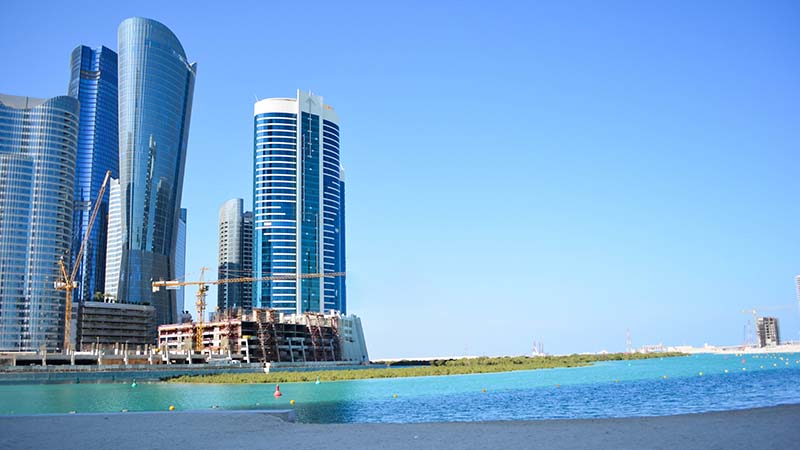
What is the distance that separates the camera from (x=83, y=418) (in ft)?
112

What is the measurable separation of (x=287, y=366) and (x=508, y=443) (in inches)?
6987

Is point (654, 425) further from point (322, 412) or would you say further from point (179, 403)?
point (179, 403)

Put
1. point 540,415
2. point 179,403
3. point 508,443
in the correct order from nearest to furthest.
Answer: point 508,443
point 540,415
point 179,403

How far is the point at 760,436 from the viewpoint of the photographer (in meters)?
25.7

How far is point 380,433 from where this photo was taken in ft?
94.0

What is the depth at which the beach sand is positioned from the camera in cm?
2480

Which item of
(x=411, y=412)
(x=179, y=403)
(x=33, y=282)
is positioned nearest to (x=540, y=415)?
(x=411, y=412)

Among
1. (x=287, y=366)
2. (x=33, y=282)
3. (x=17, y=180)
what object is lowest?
(x=287, y=366)

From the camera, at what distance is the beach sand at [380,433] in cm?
2480

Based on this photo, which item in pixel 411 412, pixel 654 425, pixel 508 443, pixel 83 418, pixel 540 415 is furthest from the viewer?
pixel 411 412

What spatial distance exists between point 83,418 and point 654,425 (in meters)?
26.3

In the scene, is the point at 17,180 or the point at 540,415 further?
the point at 17,180

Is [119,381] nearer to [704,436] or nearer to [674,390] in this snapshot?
[674,390]

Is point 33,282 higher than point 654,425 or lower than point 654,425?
higher
